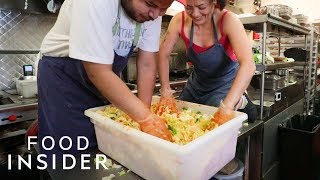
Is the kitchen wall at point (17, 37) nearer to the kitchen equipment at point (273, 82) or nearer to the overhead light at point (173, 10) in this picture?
the overhead light at point (173, 10)

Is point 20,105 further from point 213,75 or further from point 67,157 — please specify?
point 213,75

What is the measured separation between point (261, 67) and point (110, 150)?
1.26m

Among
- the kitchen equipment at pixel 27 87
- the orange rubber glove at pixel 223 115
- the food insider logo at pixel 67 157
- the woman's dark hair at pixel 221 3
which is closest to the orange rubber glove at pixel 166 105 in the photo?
the orange rubber glove at pixel 223 115

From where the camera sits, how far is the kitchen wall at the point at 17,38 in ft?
8.99

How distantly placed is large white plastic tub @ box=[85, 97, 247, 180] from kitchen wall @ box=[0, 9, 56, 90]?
215cm

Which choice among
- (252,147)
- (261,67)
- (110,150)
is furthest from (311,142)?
(110,150)

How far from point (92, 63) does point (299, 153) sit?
226 cm

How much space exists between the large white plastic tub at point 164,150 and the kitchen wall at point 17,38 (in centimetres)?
215

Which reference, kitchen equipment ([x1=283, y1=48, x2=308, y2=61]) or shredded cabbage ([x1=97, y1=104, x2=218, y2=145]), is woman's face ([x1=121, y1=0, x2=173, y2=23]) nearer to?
shredded cabbage ([x1=97, y1=104, x2=218, y2=145])

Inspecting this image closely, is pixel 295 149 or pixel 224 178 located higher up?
pixel 224 178

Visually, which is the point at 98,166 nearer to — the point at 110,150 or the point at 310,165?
the point at 110,150

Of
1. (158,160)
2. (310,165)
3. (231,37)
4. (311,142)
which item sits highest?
(231,37)

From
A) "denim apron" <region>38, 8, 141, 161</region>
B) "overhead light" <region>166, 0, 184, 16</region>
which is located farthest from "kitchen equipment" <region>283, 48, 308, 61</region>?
"denim apron" <region>38, 8, 141, 161</region>

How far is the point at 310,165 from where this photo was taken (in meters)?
2.35
